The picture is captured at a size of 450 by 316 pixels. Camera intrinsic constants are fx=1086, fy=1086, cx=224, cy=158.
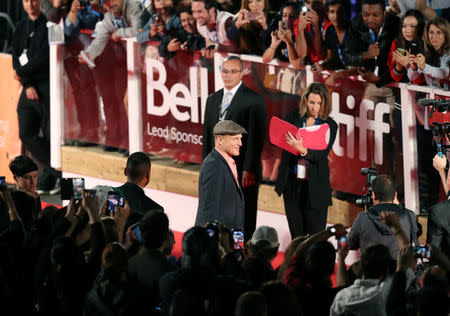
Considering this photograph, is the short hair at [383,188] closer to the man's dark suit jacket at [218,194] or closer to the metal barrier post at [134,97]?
the man's dark suit jacket at [218,194]

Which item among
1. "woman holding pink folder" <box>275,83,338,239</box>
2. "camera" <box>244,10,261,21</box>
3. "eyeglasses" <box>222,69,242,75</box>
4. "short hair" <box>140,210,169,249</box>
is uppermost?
"camera" <box>244,10,261,21</box>

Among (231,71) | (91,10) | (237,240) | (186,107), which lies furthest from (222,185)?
(91,10)

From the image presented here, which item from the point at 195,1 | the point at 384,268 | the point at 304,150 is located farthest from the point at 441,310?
the point at 195,1

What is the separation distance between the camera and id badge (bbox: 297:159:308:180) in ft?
30.9

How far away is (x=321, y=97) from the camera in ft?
30.9

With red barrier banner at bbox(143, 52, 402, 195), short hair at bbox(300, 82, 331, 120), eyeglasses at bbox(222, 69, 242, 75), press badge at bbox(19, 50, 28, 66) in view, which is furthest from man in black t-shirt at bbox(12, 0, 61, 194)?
short hair at bbox(300, 82, 331, 120)

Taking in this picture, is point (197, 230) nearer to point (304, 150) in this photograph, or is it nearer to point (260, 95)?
point (304, 150)

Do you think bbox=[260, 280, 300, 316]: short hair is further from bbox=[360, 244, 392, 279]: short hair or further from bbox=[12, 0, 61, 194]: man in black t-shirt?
bbox=[12, 0, 61, 194]: man in black t-shirt

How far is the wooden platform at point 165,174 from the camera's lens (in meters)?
9.99

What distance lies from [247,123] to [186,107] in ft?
4.61

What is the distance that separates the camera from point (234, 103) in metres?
10.0

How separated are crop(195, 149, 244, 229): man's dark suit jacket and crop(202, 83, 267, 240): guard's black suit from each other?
5.53ft

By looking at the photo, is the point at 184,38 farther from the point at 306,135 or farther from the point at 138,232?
the point at 138,232

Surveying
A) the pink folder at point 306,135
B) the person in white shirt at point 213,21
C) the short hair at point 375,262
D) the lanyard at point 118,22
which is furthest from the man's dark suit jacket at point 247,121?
the short hair at point 375,262
